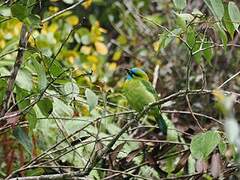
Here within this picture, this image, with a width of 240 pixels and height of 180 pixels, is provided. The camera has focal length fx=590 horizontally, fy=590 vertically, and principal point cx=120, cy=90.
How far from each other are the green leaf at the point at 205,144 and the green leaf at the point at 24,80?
0.43 meters

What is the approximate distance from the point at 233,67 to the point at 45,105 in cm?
228

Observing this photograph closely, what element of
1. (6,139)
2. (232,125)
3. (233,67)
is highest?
(232,125)

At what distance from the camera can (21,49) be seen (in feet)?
4.80

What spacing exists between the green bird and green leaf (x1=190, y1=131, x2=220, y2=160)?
0.67 meters

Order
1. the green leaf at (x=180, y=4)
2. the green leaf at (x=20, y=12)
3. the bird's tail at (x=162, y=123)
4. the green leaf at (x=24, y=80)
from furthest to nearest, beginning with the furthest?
the bird's tail at (x=162, y=123)
the green leaf at (x=24, y=80)
the green leaf at (x=180, y=4)
the green leaf at (x=20, y=12)

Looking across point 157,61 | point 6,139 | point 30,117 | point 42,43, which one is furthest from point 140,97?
point 157,61

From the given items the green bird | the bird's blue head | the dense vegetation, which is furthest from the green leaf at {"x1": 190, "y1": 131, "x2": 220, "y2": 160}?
the bird's blue head

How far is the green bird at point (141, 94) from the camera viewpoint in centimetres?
210

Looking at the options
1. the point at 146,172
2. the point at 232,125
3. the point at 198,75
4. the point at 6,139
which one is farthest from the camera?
the point at 198,75

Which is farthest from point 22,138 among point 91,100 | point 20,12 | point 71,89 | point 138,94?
point 138,94

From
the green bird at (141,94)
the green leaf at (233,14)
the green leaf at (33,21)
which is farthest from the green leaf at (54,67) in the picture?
the green bird at (141,94)

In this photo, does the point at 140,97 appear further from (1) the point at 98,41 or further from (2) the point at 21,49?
(1) the point at 98,41

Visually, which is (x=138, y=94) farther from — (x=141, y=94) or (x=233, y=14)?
(x=233, y=14)

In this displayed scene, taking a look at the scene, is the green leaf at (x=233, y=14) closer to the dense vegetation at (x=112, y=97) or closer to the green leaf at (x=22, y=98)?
the dense vegetation at (x=112, y=97)
